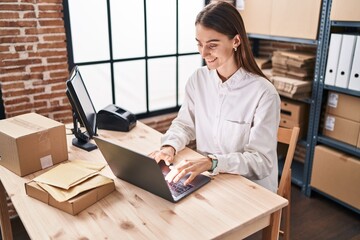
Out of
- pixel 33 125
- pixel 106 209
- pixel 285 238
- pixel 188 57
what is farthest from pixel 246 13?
pixel 106 209

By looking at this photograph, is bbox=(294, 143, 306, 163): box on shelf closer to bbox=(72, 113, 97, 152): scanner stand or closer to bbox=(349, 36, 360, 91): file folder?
bbox=(349, 36, 360, 91): file folder

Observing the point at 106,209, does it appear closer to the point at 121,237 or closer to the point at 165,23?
the point at 121,237

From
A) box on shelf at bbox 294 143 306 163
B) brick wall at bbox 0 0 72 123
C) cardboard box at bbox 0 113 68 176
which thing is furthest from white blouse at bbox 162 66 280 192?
box on shelf at bbox 294 143 306 163

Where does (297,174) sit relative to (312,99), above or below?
below

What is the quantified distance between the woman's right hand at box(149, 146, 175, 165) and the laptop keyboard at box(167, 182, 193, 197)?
18cm

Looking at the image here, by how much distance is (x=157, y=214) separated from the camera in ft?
3.95

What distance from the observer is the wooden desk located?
3.63 feet

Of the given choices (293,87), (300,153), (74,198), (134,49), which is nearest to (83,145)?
(74,198)

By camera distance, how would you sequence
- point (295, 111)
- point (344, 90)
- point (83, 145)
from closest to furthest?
1. point (83, 145)
2. point (344, 90)
3. point (295, 111)

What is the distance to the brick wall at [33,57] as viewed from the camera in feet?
7.33

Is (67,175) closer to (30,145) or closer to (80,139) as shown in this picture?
(30,145)

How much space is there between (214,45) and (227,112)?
1.15ft

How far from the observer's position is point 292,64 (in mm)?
2838

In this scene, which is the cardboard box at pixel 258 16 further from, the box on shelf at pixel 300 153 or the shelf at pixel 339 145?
the box on shelf at pixel 300 153
